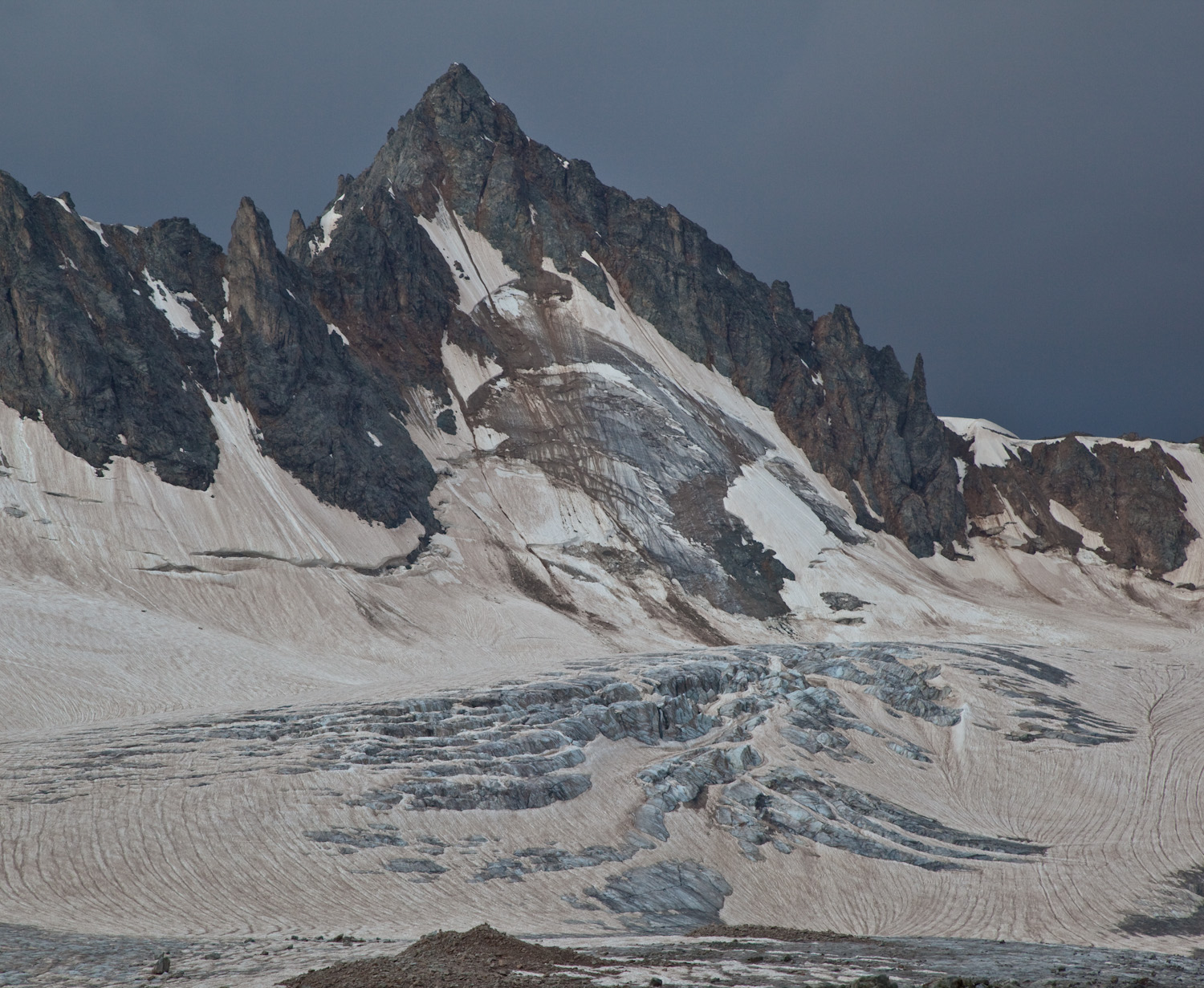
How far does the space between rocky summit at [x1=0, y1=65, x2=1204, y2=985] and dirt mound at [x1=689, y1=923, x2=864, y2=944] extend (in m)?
0.38

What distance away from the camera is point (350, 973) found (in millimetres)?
15992

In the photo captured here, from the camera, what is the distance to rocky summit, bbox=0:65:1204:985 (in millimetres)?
28562

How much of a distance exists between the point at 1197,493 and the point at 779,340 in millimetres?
66589

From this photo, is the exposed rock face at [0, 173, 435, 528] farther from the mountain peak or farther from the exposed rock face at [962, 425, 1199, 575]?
the exposed rock face at [962, 425, 1199, 575]

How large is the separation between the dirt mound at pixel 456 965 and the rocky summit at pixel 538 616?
0.59 feet

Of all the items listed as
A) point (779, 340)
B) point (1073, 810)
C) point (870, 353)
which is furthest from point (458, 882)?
point (870, 353)

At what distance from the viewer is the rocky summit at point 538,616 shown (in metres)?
28.6

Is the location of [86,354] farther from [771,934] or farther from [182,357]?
[771,934]

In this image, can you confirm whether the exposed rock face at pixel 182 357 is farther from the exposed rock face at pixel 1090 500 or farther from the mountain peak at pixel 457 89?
the exposed rock face at pixel 1090 500

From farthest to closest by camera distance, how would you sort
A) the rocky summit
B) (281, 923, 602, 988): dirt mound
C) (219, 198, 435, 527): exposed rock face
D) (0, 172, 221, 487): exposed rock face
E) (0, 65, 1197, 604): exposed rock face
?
(219, 198, 435, 527): exposed rock face → (0, 65, 1197, 604): exposed rock face → (0, 172, 221, 487): exposed rock face → the rocky summit → (281, 923, 602, 988): dirt mound

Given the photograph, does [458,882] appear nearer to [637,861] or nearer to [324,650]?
[637,861]

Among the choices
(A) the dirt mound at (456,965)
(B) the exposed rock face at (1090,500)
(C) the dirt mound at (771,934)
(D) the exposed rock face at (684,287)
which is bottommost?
(C) the dirt mound at (771,934)

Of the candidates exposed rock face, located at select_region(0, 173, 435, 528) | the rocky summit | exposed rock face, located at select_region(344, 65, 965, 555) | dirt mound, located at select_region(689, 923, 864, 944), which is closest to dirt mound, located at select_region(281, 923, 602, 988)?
the rocky summit

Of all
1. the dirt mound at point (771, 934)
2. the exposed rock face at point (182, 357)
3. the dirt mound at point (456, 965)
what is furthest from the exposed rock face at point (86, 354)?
the dirt mound at point (456, 965)
